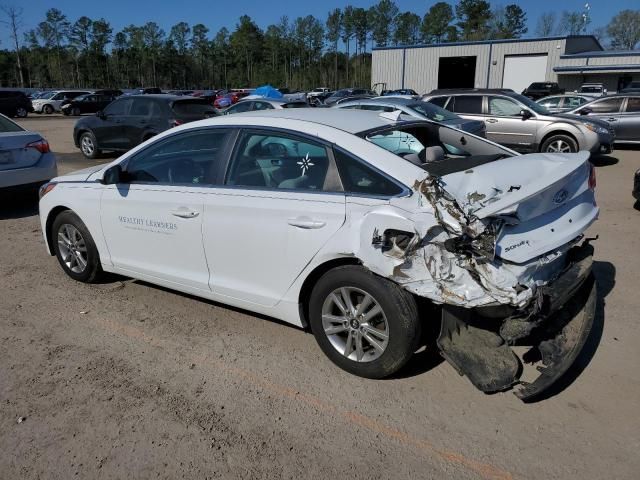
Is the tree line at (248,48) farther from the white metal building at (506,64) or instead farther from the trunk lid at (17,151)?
the trunk lid at (17,151)

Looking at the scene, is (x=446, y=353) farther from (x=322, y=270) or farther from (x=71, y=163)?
(x=71, y=163)

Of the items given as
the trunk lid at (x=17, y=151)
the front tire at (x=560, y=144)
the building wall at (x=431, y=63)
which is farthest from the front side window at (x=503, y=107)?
the building wall at (x=431, y=63)

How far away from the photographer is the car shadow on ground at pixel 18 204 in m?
7.59

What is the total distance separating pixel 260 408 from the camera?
122 inches

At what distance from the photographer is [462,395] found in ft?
10.4

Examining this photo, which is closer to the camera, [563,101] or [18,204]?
[18,204]

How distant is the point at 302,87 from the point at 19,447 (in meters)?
81.2

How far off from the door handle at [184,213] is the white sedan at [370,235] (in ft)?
0.04

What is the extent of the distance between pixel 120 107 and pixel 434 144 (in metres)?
10.7

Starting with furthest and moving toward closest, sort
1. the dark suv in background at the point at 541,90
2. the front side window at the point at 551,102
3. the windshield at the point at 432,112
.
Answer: the dark suv in background at the point at 541,90, the front side window at the point at 551,102, the windshield at the point at 432,112

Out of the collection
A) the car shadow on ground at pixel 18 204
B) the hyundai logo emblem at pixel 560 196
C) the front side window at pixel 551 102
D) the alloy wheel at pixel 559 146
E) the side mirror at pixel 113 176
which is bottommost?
the car shadow on ground at pixel 18 204

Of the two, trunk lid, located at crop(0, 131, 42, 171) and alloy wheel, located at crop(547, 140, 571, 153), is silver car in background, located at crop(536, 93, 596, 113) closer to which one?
alloy wheel, located at crop(547, 140, 571, 153)

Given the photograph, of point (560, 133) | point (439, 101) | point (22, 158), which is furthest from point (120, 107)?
point (560, 133)

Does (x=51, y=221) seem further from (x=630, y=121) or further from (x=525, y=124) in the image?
(x=630, y=121)
